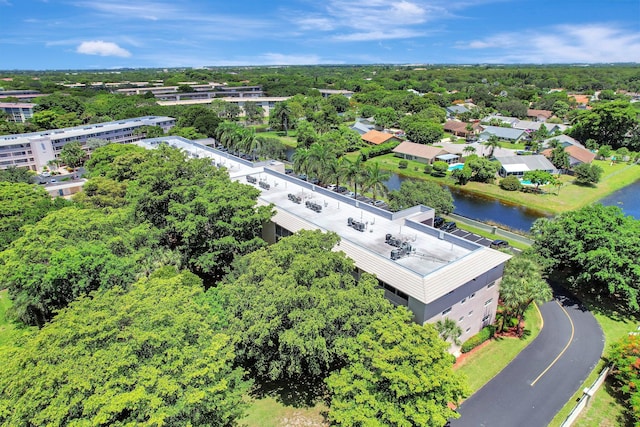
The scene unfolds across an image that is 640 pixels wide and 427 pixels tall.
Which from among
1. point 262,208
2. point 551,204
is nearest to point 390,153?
point 551,204

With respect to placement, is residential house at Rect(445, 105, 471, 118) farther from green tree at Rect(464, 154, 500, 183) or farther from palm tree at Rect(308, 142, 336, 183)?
palm tree at Rect(308, 142, 336, 183)

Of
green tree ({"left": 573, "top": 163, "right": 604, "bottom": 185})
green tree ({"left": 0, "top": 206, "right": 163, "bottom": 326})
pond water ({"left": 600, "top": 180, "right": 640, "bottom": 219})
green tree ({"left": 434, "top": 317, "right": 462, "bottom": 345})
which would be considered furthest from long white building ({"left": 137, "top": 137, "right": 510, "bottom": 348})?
green tree ({"left": 573, "top": 163, "right": 604, "bottom": 185})

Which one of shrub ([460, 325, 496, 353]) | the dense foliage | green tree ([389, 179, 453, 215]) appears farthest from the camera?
green tree ([389, 179, 453, 215])

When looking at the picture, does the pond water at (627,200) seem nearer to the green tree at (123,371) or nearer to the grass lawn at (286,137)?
the green tree at (123,371)

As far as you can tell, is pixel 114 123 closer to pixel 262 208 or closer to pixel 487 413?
pixel 262 208

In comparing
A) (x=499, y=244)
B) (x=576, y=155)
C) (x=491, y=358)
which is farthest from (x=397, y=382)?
(x=576, y=155)
